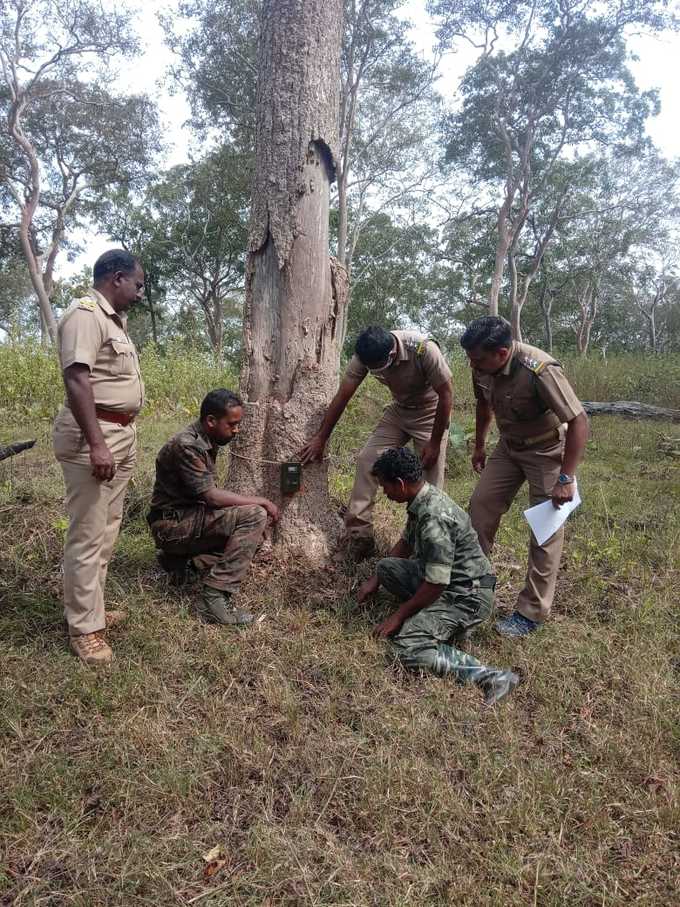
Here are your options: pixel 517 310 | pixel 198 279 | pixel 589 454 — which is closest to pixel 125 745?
pixel 589 454

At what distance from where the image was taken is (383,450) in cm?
416

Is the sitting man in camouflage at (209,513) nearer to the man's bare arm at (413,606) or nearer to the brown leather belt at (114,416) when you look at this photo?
the brown leather belt at (114,416)

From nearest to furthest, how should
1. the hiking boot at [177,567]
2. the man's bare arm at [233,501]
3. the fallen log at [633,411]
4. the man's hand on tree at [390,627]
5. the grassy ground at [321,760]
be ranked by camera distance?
1. the grassy ground at [321,760]
2. the man's hand on tree at [390,627]
3. the man's bare arm at [233,501]
4. the hiking boot at [177,567]
5. the fallen log at [633,411]

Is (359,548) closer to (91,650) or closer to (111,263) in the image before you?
(91,650)

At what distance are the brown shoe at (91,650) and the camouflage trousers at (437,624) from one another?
145 cm

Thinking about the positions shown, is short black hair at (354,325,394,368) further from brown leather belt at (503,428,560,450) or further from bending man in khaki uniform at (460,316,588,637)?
brown leather belt at (503,428,560,450)

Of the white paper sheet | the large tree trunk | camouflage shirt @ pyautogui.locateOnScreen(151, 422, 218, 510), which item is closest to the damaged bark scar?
the large tree trunk

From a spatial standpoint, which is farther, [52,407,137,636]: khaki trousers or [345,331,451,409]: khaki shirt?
[345,331,451,409]: khaki shirt

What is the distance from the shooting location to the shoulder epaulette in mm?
3207

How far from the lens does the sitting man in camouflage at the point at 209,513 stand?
3.21 m

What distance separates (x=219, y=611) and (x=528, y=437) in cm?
207

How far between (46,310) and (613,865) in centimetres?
1852

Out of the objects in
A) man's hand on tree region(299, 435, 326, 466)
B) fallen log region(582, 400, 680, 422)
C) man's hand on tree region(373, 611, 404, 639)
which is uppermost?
man's hand on tree region(299, 435, 326, 466)

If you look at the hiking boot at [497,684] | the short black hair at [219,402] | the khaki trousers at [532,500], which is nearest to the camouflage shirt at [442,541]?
the khaki trousers at [532,500]
